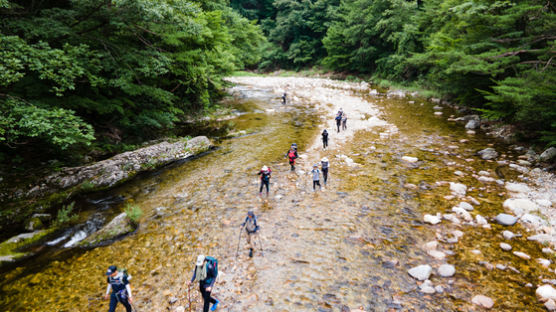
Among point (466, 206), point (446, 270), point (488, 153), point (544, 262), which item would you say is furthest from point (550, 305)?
point (488, 153)

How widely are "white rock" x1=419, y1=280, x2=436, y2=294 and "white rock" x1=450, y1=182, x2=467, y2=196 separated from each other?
506 centimetres

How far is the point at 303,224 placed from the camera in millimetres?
8023

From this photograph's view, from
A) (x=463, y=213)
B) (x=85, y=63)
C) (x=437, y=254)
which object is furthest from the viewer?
(x=85, y=63)

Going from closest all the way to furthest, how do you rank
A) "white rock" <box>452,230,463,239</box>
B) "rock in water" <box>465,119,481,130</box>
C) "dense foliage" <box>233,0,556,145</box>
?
"white rock" <box>452,230,463,239</box>
"dense foliage" <box>233,0,556,145</box>
"rock in water" <box>465,119,481,130</box>

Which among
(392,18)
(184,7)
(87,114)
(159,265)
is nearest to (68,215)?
(159,265)

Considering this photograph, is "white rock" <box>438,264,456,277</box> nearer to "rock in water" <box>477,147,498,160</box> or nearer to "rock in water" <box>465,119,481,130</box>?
"rock in water" <box>477,147,498,160</box>

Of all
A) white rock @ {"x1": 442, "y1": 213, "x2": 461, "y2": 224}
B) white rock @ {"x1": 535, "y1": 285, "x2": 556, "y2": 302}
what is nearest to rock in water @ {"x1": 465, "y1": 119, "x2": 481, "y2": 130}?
white rock @ {"x1": 442, "y1": 213, "x2": 461, "y2": 224}

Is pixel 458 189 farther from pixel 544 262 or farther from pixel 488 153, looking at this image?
pixel 488 153

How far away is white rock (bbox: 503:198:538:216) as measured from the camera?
767 cm

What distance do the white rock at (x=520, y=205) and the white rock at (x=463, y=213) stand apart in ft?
4.96

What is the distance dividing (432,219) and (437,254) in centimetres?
159

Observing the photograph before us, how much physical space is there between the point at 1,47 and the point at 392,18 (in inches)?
1790

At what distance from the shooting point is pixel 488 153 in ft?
39.8

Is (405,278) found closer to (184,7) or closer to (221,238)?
(221,238)
